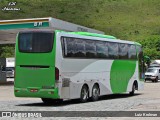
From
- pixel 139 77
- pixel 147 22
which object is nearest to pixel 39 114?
pixel 139 77

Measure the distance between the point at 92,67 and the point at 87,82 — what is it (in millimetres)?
981

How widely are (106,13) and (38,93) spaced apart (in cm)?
13018

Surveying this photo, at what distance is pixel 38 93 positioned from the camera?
19.9 m

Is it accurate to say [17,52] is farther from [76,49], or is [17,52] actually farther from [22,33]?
[76,49]

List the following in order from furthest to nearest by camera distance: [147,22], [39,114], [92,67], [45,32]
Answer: [147,22] < [92,67] < [45,32] < [39,114]

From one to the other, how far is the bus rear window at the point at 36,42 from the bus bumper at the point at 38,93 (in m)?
1.62

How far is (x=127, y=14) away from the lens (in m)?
147

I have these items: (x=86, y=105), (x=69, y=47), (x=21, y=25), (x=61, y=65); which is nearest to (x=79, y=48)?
(x=69, y=47)

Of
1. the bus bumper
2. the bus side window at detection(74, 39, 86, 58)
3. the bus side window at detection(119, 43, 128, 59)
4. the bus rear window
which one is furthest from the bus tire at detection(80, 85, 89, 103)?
the bus side window at detection(119, 43, 128, 59)

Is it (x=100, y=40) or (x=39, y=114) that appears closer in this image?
(x=39, y=114)

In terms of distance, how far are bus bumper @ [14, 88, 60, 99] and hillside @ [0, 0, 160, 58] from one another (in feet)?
339

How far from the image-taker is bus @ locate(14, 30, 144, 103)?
19.8 metres

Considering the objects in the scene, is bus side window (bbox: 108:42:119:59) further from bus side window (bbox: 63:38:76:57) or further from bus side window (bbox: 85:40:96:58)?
bus side window (bbox: 63:38:76:57)

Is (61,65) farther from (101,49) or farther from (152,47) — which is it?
(152,47)
